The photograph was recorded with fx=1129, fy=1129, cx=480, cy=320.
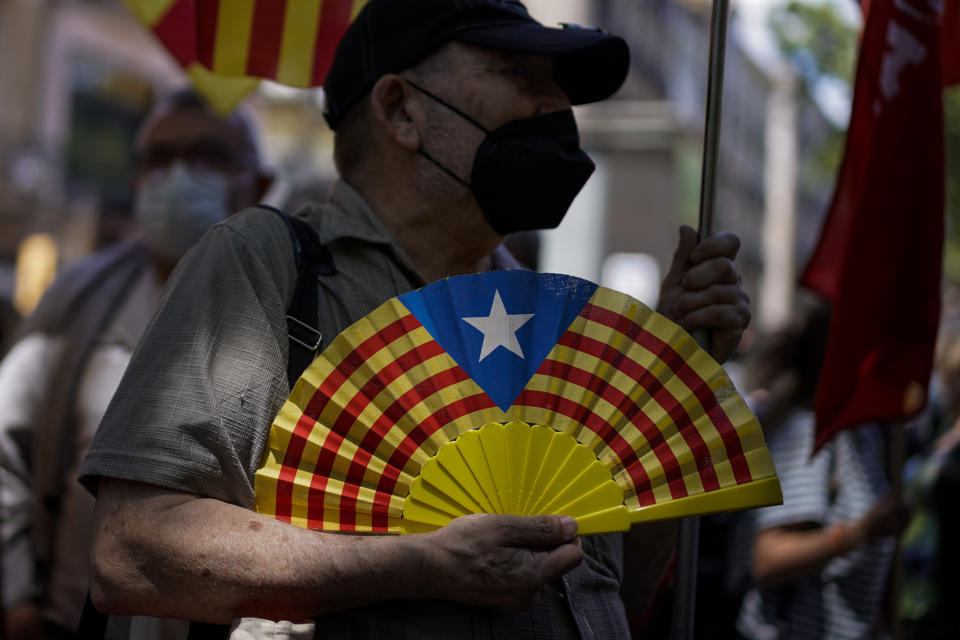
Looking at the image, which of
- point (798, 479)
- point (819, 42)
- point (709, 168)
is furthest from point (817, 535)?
point (819, 42)

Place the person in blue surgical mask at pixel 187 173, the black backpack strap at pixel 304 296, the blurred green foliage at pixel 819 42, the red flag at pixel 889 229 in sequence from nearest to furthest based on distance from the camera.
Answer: the black backpack strap at pixel 304 296, the red flag at pixel 889 229, the person in blue surgical mask at pixel 187 173, the blurred green foliage at pixel 819 42

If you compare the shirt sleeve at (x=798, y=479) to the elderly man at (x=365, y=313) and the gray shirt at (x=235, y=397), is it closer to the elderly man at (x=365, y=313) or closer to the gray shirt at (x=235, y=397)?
the elderly man at (x=365, y=313)

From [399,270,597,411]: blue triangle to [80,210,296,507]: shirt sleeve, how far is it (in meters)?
0.24

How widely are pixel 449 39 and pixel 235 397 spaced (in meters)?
0.84

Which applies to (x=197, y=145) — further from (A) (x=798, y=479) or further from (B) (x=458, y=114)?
(A) (x=798, y=479)

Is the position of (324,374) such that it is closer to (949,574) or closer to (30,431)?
(30,431)

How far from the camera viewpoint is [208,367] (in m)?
1.75

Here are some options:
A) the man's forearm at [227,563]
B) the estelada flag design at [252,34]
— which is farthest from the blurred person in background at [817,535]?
the man's forearm at [227,563]

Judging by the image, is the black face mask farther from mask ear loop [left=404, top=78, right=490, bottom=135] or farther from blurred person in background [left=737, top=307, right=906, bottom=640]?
blurred person in background [left=737, top=307, right=906, bottom=640]

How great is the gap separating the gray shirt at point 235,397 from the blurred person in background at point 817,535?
1.83m

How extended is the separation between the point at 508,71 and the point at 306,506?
0.94m

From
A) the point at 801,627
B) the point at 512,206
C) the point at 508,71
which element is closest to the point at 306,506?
the point at 512,206

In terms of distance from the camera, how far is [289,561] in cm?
164

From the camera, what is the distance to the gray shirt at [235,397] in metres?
1.69
